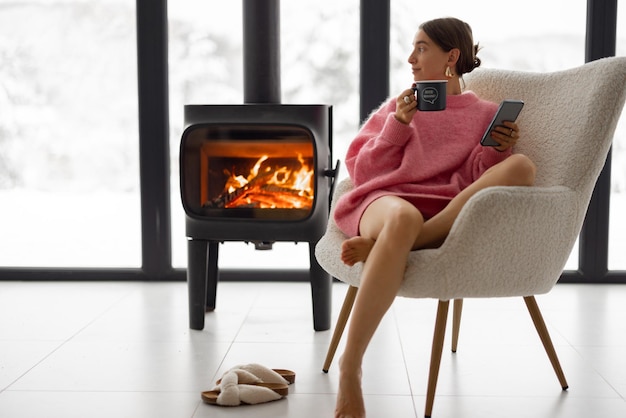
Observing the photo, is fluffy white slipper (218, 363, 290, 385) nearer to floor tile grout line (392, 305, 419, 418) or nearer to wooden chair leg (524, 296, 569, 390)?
floor tile grout line (392, 305, 419, 418)

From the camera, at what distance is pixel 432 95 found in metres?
2.29

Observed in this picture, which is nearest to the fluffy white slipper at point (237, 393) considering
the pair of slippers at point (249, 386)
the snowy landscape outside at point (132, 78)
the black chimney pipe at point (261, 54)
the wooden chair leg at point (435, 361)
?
the pair of slippers at point (249, 386)

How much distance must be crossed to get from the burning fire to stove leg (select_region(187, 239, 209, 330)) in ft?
0.53

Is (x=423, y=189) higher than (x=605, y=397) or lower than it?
higher

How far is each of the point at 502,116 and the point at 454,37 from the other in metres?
0.29

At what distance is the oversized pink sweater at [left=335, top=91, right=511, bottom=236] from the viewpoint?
7.64 ft

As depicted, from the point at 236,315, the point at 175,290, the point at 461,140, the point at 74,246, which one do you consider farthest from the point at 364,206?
the point at 74,246

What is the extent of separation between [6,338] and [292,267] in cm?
138

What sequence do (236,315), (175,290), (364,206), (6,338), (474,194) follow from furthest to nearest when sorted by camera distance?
(175,290) → (236,315) → (6,338) → (364,206) → (474,194)

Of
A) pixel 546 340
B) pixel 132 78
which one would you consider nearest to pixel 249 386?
pixel 546 340

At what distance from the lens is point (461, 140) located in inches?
95.1

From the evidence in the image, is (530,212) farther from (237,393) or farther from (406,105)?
(237,393)

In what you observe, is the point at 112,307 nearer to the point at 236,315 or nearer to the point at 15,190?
the point at 236,315

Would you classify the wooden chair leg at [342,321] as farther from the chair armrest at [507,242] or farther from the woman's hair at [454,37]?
the woman's hair at [454,37]
